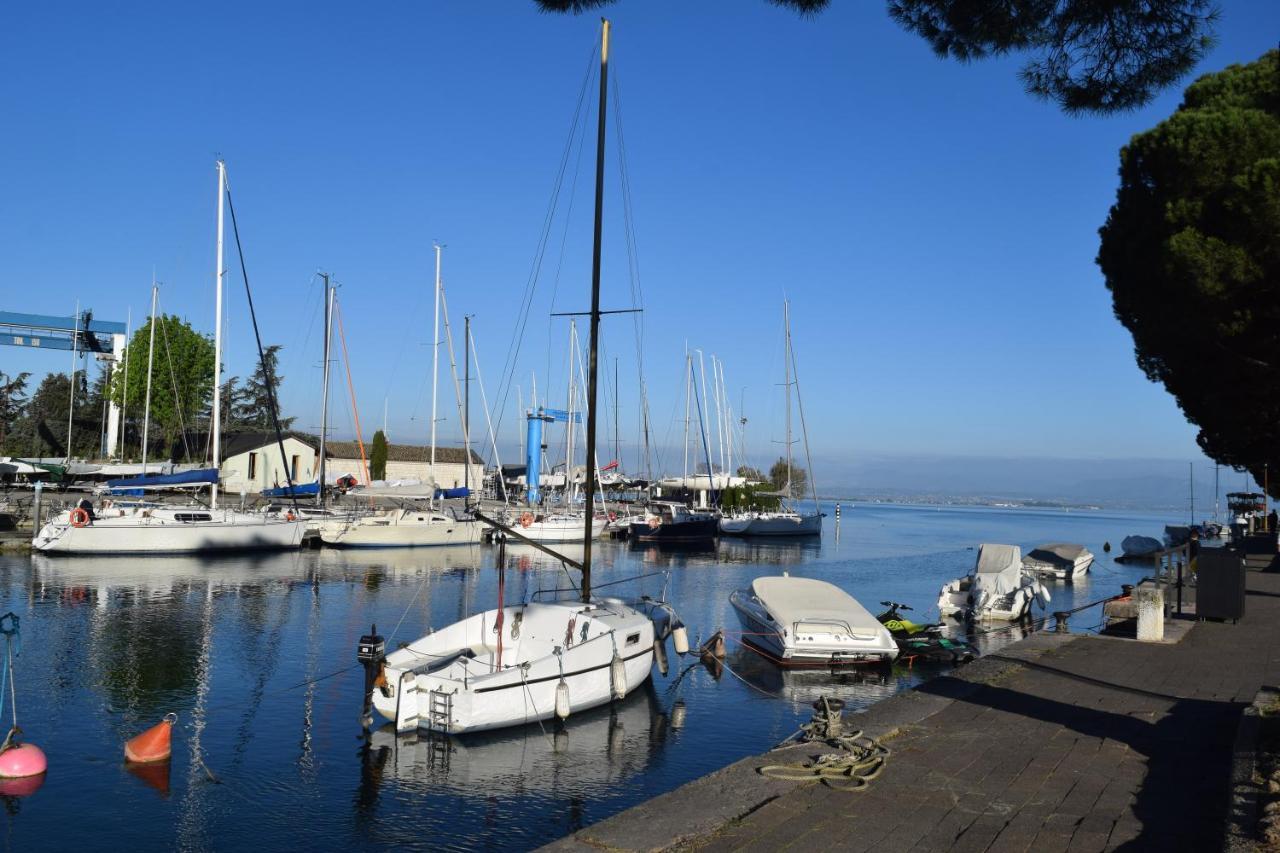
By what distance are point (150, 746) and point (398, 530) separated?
3815 centimetres

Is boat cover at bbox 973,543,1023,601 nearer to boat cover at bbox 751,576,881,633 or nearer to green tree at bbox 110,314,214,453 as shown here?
boat cover at bbox 751,576,881,633

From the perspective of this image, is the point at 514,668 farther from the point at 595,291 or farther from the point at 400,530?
the point at 400,530

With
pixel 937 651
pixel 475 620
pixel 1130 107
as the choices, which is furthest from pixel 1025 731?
pixel 937 651

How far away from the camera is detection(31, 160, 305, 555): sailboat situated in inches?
1590

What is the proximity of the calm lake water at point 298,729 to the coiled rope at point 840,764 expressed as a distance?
3713 millimetres

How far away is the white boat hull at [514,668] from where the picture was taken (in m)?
14.7

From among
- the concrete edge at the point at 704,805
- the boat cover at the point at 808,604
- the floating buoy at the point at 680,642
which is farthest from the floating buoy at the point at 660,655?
the concrete edge at the point at 704,805

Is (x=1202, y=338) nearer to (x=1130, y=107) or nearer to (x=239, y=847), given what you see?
(x=1130, y=107)

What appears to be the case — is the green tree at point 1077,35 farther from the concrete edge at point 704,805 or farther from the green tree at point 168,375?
the green tree at point 168,375

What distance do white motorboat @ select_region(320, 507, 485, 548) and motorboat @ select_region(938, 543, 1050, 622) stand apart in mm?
26395

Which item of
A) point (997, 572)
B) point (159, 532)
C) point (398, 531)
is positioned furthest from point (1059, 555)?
point (159, 532)

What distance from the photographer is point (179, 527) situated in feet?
140

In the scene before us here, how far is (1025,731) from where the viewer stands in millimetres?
10195

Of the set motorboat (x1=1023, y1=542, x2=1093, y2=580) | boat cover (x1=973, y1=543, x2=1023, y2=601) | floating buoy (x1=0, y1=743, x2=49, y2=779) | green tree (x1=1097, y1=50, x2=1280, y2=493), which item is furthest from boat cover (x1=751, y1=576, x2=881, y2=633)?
motorboat (x1=1023, y1=542, x2=1093, y2=580)
